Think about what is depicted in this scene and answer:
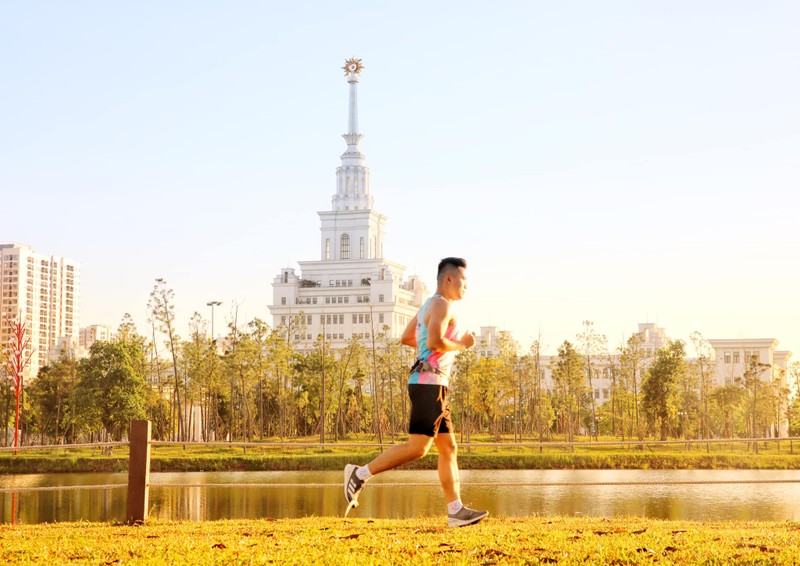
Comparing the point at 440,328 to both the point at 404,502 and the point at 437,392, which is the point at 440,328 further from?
the point at 404,502

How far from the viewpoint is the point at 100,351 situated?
47.7 meters

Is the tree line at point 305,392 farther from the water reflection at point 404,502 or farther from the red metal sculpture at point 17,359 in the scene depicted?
the water reflection at point 404,502

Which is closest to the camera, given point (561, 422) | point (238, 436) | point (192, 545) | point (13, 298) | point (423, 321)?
point (192, 545)

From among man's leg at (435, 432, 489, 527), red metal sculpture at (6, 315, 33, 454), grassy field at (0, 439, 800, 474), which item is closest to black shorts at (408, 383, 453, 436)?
man's leg at (435, 432, 489, 527)

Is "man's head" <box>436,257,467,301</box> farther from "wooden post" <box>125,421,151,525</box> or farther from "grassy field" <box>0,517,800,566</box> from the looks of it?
"wooden post" <box>125,421,151,525</box>

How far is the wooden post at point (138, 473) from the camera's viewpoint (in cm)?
932

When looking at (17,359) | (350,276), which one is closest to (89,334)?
(350,276)

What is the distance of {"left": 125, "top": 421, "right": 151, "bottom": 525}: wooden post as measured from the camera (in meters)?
9.32

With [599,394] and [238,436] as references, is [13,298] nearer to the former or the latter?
[599,394]

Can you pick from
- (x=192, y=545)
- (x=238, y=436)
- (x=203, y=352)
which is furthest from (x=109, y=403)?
(x=192, y=545)

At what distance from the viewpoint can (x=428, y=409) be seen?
7.39m

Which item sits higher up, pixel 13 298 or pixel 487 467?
pixel 13 298

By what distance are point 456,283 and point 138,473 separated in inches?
150

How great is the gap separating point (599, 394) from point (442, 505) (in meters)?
105
